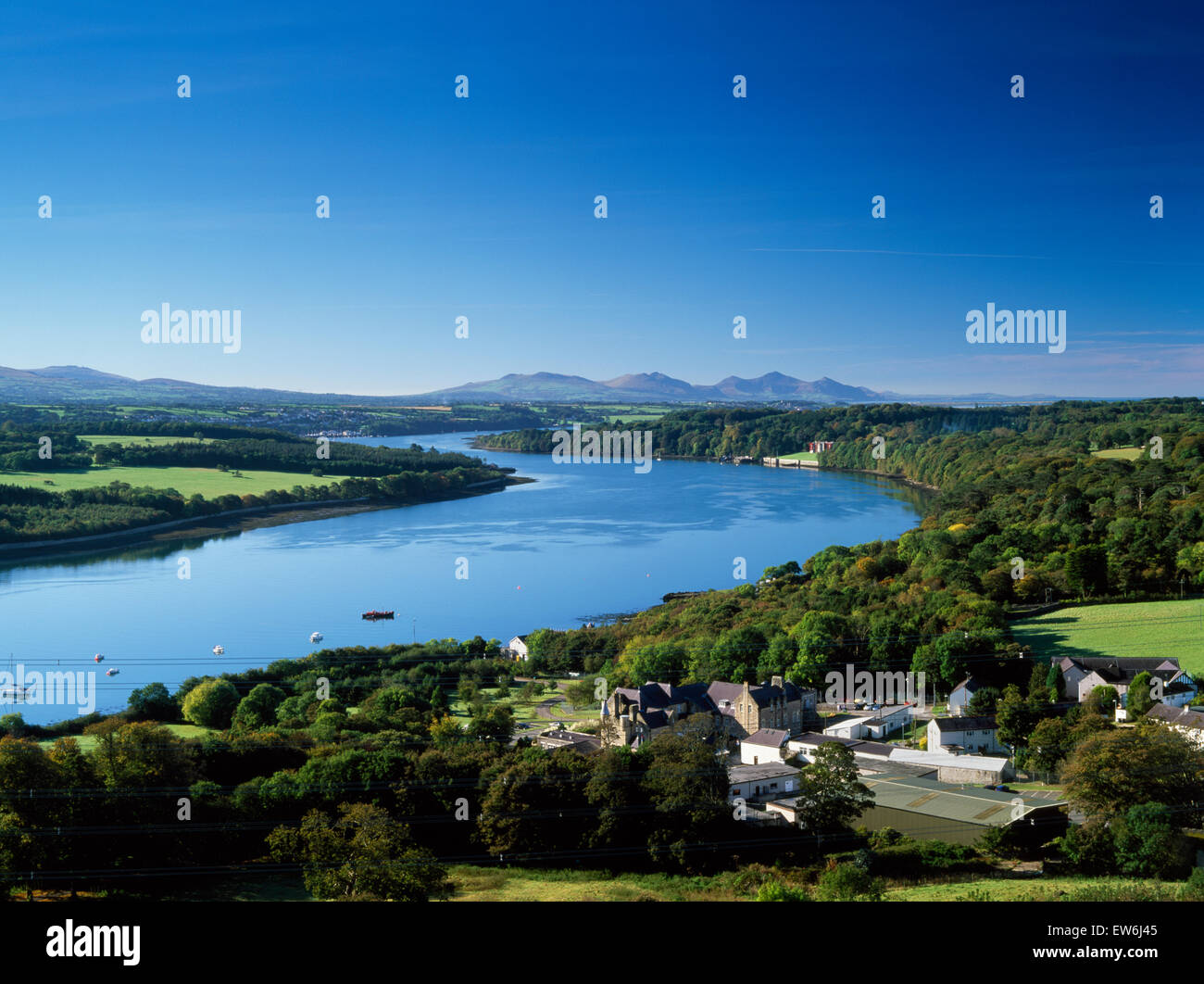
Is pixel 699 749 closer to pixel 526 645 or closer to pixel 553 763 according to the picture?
pixel 553 763

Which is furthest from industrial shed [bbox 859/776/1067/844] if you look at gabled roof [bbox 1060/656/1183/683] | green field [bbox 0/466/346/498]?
green field [bbox 0/466/346/498]

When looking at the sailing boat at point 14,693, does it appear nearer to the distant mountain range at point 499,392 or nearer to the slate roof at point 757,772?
the slate roof at point 757,772

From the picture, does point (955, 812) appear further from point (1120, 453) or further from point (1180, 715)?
point (1120, 453)

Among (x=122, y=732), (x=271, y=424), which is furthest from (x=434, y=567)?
(x=271, y=424)

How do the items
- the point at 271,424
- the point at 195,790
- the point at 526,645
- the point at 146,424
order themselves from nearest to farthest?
the point at 195,790
the point at 526,645
the point at 146,424
the point at 271,424

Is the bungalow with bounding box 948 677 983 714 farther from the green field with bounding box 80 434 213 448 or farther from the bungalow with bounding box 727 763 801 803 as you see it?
the green field with bounding box 80 434 213 448

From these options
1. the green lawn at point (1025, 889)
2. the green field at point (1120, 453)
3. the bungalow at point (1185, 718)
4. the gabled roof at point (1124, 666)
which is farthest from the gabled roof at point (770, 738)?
the green field at point (1120, 453)
